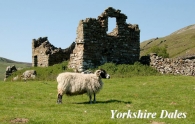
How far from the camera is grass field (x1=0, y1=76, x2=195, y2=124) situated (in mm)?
12341

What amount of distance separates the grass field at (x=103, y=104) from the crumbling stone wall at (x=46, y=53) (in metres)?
17.5

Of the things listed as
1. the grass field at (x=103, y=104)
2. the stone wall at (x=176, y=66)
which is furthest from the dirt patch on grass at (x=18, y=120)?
the stone wall at (x=176, y=66)

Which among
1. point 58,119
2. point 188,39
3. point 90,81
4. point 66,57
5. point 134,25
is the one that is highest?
point 188,39

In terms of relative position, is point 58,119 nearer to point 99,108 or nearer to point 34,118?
point 34,118

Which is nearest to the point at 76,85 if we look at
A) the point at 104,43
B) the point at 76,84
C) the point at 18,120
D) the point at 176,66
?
the point at 76,84

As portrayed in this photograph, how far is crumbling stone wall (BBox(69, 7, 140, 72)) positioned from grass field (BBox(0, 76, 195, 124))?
9243 mm

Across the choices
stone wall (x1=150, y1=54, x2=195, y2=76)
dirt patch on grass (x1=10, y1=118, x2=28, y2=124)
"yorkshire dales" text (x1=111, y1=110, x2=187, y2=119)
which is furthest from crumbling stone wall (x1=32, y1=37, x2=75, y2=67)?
dirt patch on grass (x1=10, y1=118, x2=28, y2=124)

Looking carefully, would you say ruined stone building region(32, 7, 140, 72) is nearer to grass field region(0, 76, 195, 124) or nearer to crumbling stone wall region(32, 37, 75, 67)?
crumbling stone wall region(32, 37, 75, 67)

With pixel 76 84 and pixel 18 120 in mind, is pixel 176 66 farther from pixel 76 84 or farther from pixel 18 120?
pixel 18 120

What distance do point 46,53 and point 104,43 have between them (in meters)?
10.2

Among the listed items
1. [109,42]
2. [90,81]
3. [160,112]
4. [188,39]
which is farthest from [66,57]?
[188,39]

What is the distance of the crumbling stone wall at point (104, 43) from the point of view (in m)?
32.8

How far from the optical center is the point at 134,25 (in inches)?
1442

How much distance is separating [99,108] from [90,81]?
2.44 m
